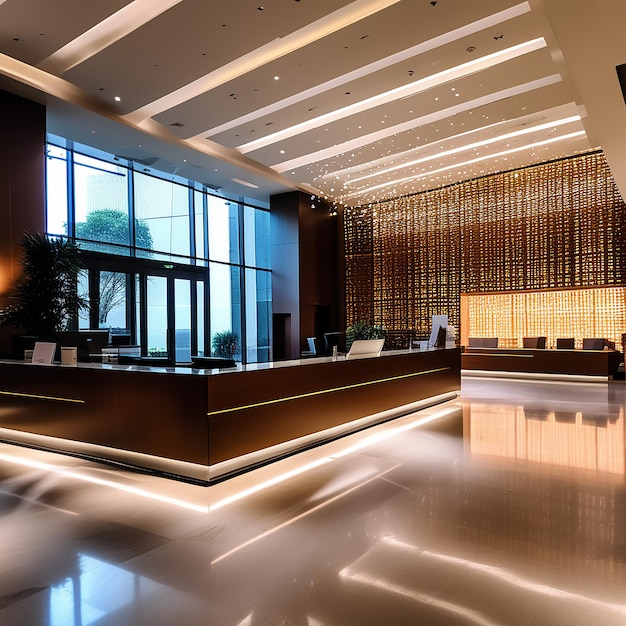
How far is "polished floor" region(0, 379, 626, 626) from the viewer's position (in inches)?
89.0

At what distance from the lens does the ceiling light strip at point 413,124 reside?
29.3 feet

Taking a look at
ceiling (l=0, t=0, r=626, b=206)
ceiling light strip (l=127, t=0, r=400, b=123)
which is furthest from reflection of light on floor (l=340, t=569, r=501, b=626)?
ceiling light strip (l=127, t=0, r=400, b=123)

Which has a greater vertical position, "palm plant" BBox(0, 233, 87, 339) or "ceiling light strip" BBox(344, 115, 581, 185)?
"ceiling light strip" BBox(344, 115, 581, 185)

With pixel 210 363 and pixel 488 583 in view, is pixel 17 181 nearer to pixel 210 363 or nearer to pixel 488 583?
pixel 210 363

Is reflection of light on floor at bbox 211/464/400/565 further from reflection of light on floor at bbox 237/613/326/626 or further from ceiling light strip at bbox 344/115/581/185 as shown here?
ceiling light strip at bbox 344/115/581/185

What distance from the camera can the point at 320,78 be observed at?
8086 millimetres

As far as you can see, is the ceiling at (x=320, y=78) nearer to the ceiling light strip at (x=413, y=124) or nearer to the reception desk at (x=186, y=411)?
the ceiling light strip at (x=413, y=124)

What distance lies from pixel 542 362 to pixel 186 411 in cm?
1040

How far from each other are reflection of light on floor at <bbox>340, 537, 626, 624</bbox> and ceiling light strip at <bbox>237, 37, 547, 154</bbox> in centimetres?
744

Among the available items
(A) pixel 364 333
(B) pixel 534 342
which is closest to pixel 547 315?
(B) pixel 534 342

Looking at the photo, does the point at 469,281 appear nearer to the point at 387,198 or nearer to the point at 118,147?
the point at 387,198

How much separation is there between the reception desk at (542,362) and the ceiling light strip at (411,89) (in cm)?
682

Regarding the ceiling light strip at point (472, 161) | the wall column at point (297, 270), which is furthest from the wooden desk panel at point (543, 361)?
the ceiling light strip at point (472, 161)

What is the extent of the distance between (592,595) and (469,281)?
12313 millimetres
